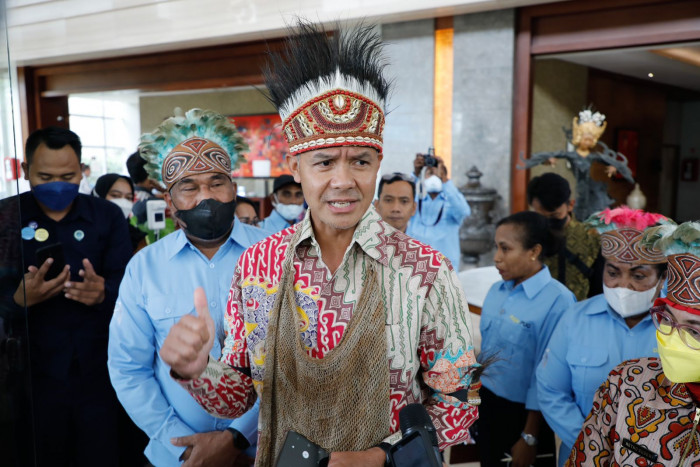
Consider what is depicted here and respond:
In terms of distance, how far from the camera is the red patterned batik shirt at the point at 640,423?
1.45m

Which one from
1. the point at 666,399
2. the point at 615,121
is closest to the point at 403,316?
the point at 666,399

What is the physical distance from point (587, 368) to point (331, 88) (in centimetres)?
A: 146

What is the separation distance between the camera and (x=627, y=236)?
203 centimetres

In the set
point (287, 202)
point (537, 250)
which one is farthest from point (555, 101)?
point (537, 250)

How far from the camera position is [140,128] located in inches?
→ 608

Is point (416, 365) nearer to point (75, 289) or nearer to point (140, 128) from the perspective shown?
point (75, 289)

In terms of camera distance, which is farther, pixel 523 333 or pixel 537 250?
pixel 537 250

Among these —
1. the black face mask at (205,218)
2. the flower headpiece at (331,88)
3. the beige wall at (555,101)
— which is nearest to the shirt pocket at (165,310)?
the black face mask at (205,218)

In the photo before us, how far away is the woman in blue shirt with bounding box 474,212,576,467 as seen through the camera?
99.7 inches

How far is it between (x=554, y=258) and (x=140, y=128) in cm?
1436

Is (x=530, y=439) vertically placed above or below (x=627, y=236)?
below

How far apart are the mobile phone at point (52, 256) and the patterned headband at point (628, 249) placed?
88.0 inches

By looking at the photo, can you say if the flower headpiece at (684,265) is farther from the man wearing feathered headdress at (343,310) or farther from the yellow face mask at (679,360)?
the man wearing feathered headdress at (343,310)

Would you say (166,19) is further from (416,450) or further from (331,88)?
(416,450)
